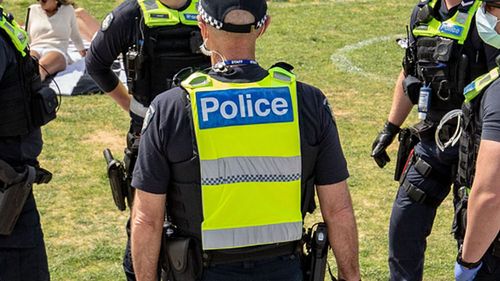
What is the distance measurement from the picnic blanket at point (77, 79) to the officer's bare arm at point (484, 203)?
7.34m

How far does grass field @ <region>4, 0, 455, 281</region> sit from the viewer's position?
6812 millimetres

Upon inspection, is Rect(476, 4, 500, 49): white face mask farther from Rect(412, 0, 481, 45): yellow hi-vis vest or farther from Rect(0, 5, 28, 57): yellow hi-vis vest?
Rect(0, 5, 28, 57): yellow hi-vis vest

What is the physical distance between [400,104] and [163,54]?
1.69 m

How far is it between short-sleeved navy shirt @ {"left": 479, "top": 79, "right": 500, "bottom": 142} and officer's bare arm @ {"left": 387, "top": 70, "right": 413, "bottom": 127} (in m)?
1.94

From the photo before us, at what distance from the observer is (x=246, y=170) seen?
3625 mm

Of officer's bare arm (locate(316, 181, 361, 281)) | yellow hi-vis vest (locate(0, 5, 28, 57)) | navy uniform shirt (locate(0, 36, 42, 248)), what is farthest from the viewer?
navy uniform shirt (locate(0, 36, 42, 248))

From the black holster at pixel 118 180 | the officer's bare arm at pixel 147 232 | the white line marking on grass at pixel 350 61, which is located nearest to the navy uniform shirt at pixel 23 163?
the black holster at pixel 118 180

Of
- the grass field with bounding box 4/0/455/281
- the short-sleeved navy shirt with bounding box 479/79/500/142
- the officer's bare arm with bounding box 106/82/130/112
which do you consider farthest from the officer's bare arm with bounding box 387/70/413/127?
the short-sleeved navy shirt with bounding box 479/79/500/142

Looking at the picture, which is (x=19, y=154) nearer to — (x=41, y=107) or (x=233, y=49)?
(x=41, y=107)

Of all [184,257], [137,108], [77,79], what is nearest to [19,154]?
[137,108]

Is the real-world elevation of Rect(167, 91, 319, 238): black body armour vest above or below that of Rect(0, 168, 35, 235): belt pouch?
above


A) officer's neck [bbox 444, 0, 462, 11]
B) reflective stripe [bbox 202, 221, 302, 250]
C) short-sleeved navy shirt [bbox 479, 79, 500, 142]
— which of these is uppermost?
short-sleeved navy shirt [bbox 479, 79, 500, 142]

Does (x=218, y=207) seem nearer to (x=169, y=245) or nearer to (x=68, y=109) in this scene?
(x=169, y=245)

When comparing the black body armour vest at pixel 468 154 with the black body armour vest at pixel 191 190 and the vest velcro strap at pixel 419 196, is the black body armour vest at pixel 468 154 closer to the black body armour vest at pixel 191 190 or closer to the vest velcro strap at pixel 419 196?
the black body armour vest at pixel 191 190
